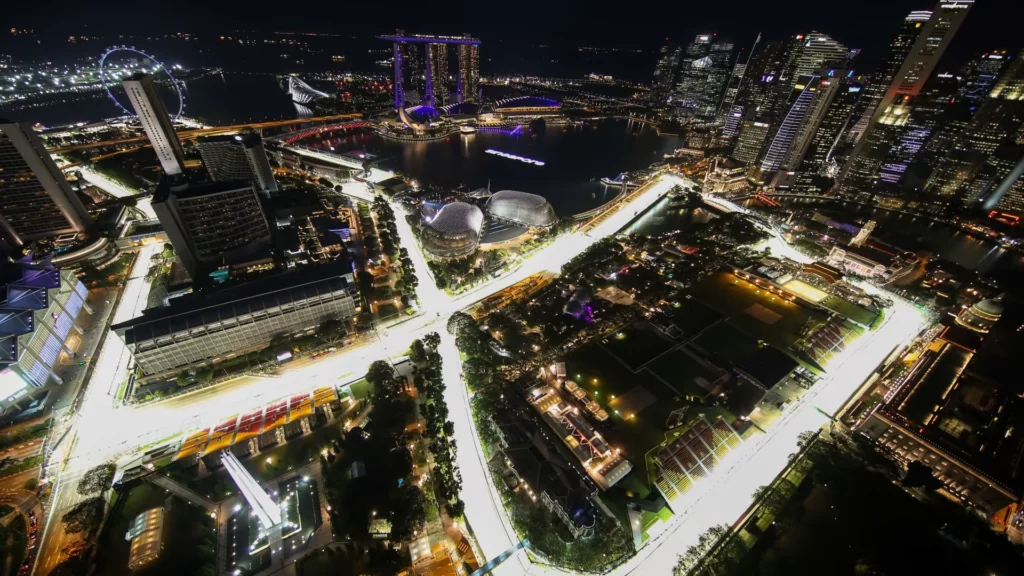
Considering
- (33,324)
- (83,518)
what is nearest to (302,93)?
(33,324)

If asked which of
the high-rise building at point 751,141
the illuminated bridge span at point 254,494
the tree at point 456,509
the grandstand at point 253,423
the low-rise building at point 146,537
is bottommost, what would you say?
the low-rise building at point 146,537

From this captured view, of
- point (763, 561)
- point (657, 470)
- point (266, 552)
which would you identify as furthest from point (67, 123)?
point (763, 561)

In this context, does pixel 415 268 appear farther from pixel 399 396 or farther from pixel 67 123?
pixel 67 123

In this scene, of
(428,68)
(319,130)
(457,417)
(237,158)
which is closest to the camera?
(457,417)

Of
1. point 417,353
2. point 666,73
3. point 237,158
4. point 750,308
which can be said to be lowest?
point 417,353

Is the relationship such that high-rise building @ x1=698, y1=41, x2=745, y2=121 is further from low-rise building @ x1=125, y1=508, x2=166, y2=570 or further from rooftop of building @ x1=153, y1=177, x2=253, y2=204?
low-rise building @ x1=125, y1=508, x2=166, y2=570

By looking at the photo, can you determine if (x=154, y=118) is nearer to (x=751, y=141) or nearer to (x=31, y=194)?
(x=31, y=194)

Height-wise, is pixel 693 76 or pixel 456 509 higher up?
pixel 693 76

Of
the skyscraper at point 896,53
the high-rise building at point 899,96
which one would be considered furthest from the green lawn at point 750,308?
the skyscraper at point 896,53

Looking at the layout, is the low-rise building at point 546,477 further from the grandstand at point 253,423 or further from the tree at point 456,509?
the grandstand at point 253,423
